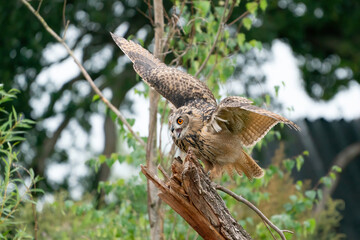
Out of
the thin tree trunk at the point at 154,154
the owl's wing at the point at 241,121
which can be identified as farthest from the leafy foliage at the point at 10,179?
the owl's wing at the point at 241,121

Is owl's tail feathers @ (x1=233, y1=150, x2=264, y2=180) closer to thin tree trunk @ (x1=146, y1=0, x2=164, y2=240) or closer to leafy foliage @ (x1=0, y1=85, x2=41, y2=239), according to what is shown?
thin tree trunk @ (x1=146, y1=0, x2=164, y2=240)

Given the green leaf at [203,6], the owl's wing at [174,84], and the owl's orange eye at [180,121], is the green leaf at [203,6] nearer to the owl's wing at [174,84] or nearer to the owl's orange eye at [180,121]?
the owl's wing at [174,84]

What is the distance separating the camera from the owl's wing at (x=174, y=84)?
11.9 feet

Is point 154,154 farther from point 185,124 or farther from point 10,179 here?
point 10,179

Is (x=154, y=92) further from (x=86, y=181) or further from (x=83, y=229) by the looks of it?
(x=86, y=181)

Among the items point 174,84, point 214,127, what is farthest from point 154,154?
point 214,127

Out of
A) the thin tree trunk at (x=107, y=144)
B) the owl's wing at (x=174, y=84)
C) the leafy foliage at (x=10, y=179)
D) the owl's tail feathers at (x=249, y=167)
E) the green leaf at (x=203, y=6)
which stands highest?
the green leaf at (x=203, y=6)

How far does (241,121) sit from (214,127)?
166 mm

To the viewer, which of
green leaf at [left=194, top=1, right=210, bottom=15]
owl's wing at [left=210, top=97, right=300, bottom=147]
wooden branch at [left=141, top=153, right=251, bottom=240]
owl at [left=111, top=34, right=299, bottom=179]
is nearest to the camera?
wooden branch at [left=141, top=153, right=251, bottom=240]

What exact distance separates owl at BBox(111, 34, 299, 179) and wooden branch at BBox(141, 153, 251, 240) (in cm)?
34

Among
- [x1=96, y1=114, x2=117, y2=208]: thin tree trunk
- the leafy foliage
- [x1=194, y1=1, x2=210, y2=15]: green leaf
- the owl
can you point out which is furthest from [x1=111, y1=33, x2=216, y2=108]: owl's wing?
[x1=96, y1=114, x2=117, y2=208]: thin tree trunk

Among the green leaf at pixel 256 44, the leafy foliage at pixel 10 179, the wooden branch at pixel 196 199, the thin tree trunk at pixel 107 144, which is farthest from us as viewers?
the thin tree trunk at pixel 107 144

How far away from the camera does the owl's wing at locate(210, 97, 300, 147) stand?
3.04m

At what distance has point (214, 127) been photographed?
3193mm
